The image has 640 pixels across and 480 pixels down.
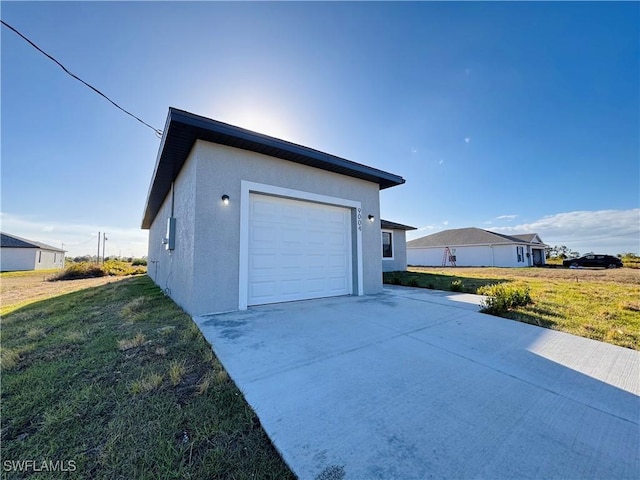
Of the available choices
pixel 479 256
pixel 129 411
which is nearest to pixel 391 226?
pixel 129 411

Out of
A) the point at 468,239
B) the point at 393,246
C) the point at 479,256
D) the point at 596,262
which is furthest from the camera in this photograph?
the point at 468,239

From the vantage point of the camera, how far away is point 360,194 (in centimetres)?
693

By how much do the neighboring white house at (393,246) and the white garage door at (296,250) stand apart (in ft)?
23.0

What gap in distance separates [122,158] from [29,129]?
2.15 metres

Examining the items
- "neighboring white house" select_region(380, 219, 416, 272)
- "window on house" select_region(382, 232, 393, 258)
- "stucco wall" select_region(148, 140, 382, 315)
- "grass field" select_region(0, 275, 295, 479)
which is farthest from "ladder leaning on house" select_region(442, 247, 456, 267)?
"grass field" select_region(0, 275, 295, 479)

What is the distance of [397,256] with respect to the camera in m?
14.1

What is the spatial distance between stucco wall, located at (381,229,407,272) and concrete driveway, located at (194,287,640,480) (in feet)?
31.8

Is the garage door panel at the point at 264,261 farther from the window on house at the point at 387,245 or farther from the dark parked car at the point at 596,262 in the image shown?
the dark parked car at the point at 596,262

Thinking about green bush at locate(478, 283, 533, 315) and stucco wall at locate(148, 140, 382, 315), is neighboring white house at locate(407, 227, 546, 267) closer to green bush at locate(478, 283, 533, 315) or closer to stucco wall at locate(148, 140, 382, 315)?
green bush at locate(478, 283, 533, 315)

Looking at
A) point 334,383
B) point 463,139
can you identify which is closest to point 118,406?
point 334,383

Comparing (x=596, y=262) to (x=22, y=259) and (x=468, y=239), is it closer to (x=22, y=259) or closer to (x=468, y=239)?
(x=468, y=239)

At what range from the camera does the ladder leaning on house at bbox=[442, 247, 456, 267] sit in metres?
26.6

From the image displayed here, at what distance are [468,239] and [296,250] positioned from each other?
86.7ft

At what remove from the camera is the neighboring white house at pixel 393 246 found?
13352 millimetres
